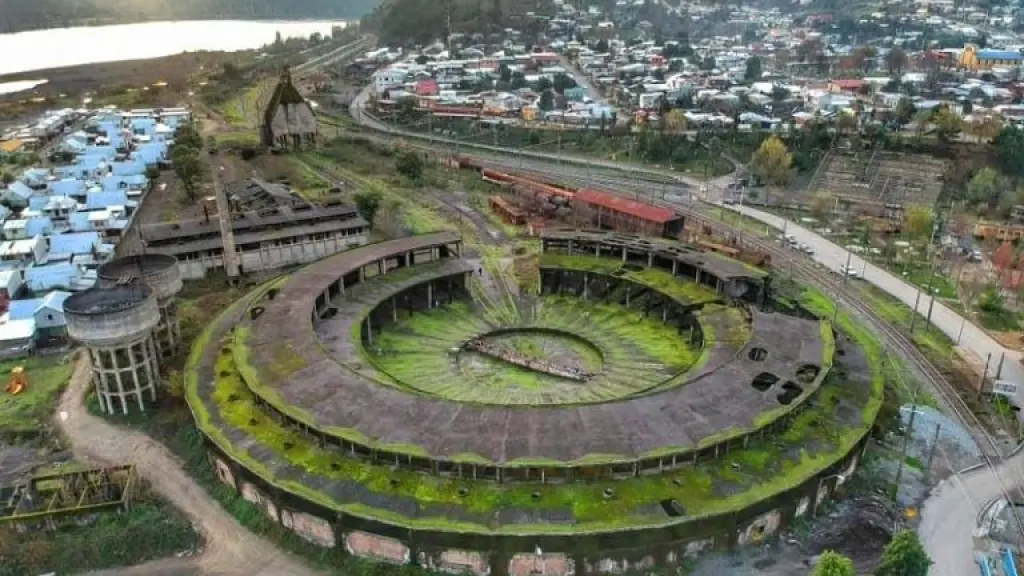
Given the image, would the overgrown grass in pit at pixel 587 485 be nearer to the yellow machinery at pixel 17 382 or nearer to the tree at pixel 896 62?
the yellow machinery at pixel 17 382

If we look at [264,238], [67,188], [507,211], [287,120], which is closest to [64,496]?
[264,238]

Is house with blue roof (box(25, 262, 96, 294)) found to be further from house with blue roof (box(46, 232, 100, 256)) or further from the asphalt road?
the asphalt road

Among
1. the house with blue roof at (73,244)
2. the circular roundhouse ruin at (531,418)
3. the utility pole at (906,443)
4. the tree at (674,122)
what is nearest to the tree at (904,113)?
Result: the tree at (674,122)

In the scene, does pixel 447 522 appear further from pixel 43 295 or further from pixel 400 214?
pixel 400 214

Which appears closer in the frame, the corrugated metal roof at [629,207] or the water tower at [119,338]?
the water tower at [119,338]

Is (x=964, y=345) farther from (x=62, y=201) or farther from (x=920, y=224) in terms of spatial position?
(x=62, y=201)

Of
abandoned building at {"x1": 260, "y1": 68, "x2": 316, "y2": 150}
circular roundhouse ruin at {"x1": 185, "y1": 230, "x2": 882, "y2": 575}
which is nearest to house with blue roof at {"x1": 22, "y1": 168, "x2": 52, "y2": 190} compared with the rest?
abandoned building at {"x1": 260, "y1": 68, "x2": 316, "y2": 150}
